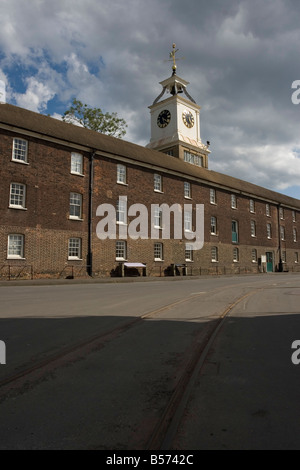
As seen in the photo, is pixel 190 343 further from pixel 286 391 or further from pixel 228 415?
pixel 228 415

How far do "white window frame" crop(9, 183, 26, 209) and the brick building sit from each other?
0.07 m

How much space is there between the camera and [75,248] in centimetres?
2641

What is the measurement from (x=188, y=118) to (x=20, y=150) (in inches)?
1255

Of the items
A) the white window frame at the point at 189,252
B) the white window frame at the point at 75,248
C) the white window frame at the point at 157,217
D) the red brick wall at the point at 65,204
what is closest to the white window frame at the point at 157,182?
the red brick wall at the point at 65,204

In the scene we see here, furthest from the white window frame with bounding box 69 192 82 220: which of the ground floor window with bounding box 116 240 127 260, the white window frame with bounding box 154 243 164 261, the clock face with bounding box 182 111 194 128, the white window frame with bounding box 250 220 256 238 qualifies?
the clock face with bounding box 182 111 194 128

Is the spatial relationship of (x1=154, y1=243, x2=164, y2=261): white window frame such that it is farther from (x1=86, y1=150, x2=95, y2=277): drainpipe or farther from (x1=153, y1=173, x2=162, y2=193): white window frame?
(x1=86, y1=150, x2=95, y2=277): drainpipe

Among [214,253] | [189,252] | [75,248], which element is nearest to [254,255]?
[214,253]

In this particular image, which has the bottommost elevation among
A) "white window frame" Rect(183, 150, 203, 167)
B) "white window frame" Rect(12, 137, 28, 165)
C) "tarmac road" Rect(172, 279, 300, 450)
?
"tarmac road" Rect(172, 279, 300, 450)

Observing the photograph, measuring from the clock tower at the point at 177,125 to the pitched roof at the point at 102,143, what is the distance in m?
5.54

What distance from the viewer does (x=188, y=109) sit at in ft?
168

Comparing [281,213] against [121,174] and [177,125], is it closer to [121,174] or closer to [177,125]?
Result: [177,125]

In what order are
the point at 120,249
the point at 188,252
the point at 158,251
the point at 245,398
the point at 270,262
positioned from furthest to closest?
the point at 270,262
the point at 188,252
the point at 158,251
the point at 120,249
the point at 245,398

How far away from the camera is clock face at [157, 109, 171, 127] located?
50.2m
